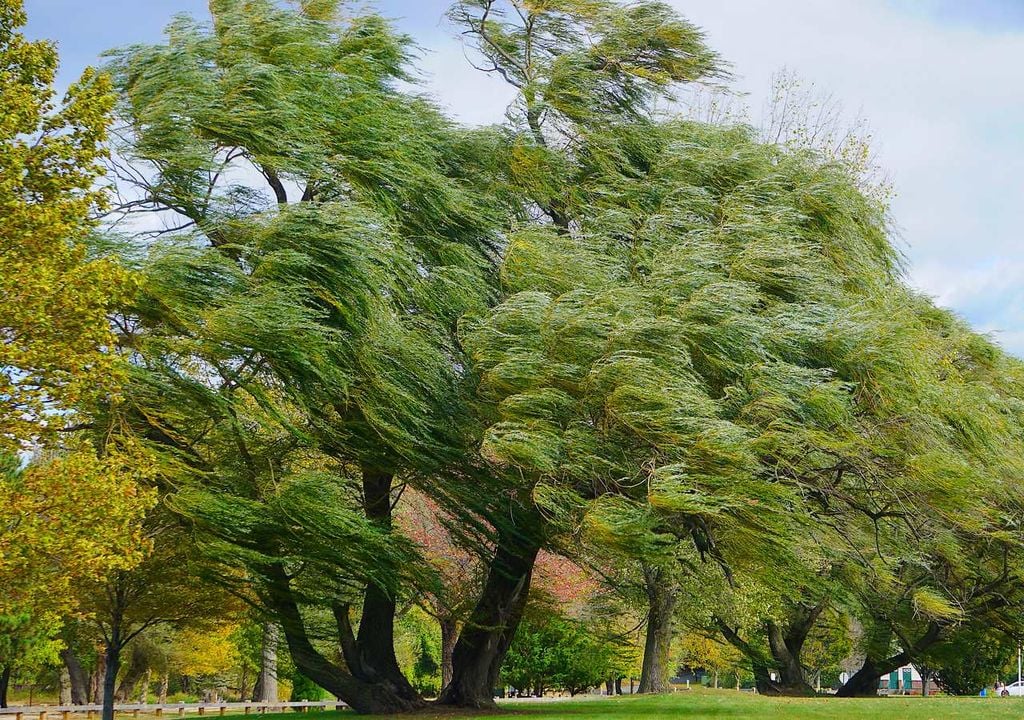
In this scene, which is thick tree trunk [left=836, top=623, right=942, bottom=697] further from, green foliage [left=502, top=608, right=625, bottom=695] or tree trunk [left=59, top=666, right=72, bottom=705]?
tree trunk [left=59, top=666, right=72, bottom=705]

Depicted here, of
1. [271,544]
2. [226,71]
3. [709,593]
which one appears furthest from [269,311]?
[709,593]

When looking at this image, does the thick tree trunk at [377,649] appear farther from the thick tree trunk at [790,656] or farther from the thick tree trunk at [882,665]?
the thick tree trunk at [882,665]

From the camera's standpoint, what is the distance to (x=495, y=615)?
16.7m

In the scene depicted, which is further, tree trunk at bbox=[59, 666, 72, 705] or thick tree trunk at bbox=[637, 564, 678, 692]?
tree trunk at bbox=[59, 666, 72, 705]

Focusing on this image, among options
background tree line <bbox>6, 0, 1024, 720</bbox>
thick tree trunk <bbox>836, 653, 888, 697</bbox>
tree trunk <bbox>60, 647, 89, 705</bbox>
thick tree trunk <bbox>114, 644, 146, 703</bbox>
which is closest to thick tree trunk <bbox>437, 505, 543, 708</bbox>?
background tree line <bbox>6, 0, 1024, 720</bbox>

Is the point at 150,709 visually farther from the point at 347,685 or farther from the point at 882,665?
the point at 882,665

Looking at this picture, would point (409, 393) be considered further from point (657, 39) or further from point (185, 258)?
point (657, 39)

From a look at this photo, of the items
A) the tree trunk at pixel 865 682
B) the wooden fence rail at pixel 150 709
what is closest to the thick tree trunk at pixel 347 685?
the wooden fence rail at pixel 150 709

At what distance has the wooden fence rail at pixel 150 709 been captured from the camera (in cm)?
2311

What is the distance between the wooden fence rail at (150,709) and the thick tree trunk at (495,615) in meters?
Answer: 7.40

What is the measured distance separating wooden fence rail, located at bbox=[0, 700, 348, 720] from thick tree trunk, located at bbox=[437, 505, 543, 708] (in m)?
7.40

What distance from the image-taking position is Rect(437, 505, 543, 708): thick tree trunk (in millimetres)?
14281

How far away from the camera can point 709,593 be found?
22953 mm

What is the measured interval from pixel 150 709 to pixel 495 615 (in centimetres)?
1321
